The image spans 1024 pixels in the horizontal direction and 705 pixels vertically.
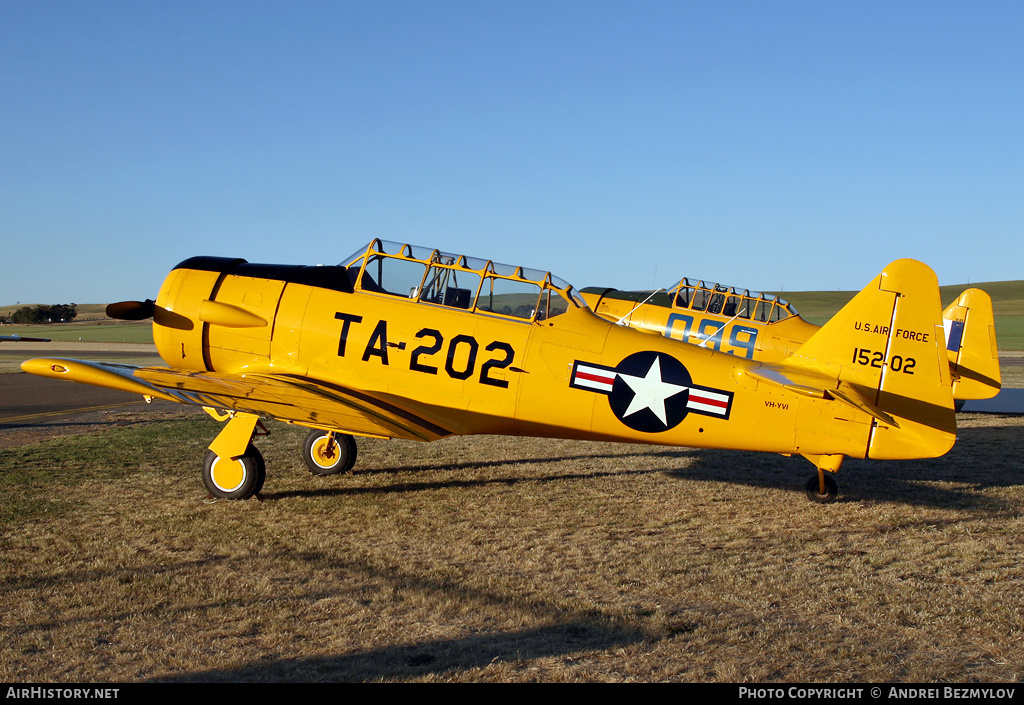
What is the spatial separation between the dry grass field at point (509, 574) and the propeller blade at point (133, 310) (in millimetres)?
1759

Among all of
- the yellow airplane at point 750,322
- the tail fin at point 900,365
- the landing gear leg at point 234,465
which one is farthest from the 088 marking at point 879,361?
the yellow airplane at point 750,322

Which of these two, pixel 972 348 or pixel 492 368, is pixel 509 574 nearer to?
pixel 492 368

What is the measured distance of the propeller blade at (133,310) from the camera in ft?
26.8

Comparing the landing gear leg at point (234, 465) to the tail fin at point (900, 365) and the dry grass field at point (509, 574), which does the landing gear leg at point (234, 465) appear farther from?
the tail fin at point (900, 365)

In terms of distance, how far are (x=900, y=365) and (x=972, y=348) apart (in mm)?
7487

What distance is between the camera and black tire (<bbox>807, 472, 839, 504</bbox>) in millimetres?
7355

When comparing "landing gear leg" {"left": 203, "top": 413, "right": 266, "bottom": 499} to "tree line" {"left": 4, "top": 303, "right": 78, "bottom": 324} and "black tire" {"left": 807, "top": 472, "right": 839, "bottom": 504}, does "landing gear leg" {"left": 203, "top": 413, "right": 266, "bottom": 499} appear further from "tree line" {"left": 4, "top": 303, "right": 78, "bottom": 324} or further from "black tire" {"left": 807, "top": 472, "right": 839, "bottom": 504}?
"tree line" {"left": 4, "top": 303, "right": 78, "bottom": 324}

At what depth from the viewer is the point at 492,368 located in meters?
7.27

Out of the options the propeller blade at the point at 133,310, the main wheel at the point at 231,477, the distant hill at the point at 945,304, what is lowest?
the main wheel at the point at 231,477

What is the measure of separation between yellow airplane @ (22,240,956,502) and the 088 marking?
0.01 m

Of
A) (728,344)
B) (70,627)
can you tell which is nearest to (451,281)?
(70,627)

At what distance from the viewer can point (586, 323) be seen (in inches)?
290

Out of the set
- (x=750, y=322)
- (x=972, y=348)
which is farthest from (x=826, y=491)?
(x=972, y=348)

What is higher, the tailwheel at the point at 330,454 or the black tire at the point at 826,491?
the black tire at the point at 826,491
